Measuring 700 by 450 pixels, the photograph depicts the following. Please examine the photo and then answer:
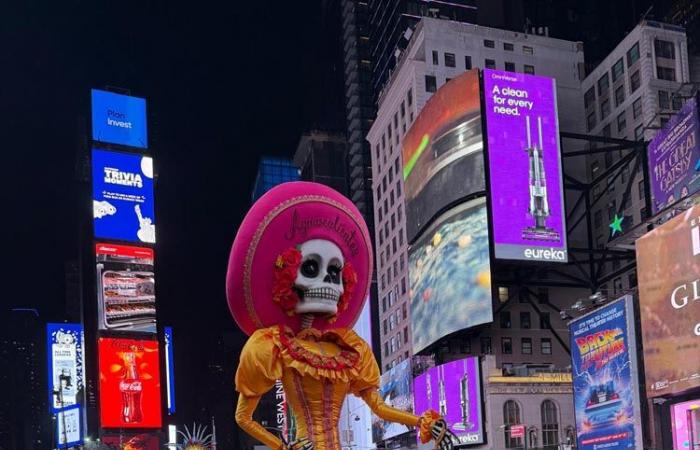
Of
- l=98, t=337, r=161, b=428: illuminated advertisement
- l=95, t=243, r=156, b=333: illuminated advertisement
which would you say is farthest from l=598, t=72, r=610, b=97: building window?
l=98, t=337, r=161, b=428: illuminated advertisement

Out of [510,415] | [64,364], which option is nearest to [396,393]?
[510,415]

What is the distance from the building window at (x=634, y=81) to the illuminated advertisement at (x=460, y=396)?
17.1 meters

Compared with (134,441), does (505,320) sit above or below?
above

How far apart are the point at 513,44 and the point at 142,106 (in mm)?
25685

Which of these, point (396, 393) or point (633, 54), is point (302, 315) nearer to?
point (633, 54)

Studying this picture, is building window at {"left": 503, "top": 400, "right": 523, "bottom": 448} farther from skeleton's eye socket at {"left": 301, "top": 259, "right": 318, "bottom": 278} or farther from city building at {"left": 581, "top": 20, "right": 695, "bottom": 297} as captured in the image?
skeleton's eye socket at {"left": 301, "top": 259, "right": 318, "bottom": 278}

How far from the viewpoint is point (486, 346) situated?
61.5 metres

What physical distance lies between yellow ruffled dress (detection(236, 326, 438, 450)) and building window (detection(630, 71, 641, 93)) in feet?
166

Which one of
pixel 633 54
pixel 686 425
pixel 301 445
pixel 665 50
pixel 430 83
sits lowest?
pixel 686 425

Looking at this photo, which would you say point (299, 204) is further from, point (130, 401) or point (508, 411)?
point (508, 411)

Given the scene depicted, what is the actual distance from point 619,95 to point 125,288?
29318 millimetres

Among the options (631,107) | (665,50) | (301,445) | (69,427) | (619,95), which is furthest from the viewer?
(69,427)

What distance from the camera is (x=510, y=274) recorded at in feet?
198

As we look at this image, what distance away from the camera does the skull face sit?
9789 mm
